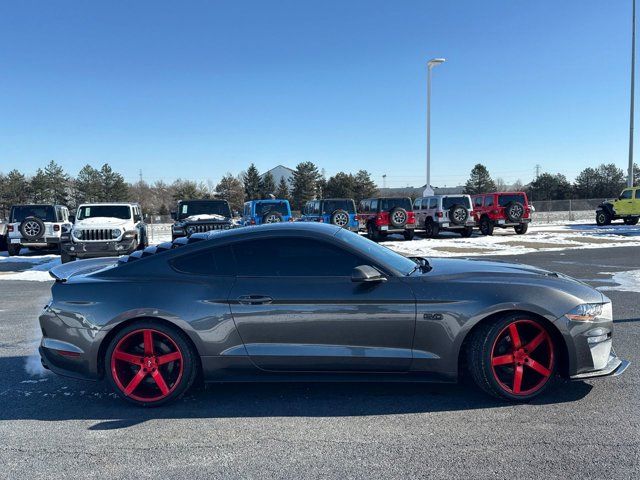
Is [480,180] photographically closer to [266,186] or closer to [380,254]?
[266,186]

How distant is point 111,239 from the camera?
1320 centimetres

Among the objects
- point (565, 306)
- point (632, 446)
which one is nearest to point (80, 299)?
point (565, 306)

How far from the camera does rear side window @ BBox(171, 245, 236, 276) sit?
12.8 feet

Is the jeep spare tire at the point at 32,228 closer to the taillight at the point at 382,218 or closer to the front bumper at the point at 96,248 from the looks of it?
the front bumper at the point at 96,248

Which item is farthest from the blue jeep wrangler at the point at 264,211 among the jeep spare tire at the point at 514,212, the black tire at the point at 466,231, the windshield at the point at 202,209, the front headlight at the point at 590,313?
the front headlight at the point at 590,313

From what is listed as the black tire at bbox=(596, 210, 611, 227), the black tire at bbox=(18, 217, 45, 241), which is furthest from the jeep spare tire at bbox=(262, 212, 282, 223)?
the black tire at bbox=(596, 210, 611, 227)

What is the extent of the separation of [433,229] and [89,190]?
4633 centimetres

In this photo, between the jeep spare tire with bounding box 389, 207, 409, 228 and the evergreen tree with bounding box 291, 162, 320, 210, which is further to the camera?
the evergreen tree with bounding box 291, 162, 320, 210

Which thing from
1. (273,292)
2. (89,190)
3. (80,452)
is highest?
(89,190)

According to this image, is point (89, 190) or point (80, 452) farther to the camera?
point (89, 190)

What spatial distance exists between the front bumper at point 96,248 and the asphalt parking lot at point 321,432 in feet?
29.6

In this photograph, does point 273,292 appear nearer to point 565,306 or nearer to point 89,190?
point 565,306

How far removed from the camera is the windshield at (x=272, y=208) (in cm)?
1761

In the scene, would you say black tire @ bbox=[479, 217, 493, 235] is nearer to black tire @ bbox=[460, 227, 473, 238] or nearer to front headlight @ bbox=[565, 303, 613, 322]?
black tire @ bbox=[460, 227, 473, 238]
